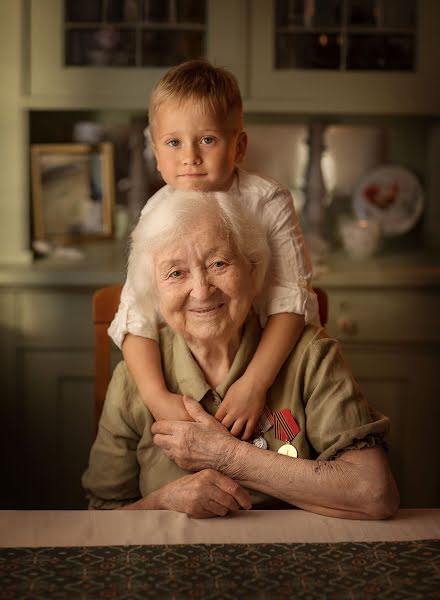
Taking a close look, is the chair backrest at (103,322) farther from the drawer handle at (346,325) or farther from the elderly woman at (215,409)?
the drawer handle at (346,325)

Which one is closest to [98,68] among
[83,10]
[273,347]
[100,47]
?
[100,47]

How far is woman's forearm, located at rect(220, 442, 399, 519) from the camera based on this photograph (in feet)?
4.86

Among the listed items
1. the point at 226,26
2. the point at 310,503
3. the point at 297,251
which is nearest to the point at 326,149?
the point at 226,26

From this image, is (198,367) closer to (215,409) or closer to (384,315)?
(215,409)

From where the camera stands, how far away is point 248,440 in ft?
5.46

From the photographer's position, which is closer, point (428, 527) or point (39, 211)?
point (428, 527)

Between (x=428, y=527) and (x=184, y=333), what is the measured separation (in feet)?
1.87

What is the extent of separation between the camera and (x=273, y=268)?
1.85 m

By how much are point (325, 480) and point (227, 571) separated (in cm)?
34

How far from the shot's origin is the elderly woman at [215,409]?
1.53m

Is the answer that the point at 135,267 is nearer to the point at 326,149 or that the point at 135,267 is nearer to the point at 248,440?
the point at 248,440

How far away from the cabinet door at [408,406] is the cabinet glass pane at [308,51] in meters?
0.95

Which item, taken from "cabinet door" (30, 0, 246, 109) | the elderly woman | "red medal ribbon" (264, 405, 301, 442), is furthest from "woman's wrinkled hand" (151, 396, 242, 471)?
"cabinet door" (30, 0, 246, 109)

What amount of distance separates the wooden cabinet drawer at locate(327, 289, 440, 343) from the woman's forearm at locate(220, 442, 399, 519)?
53.1 inches
